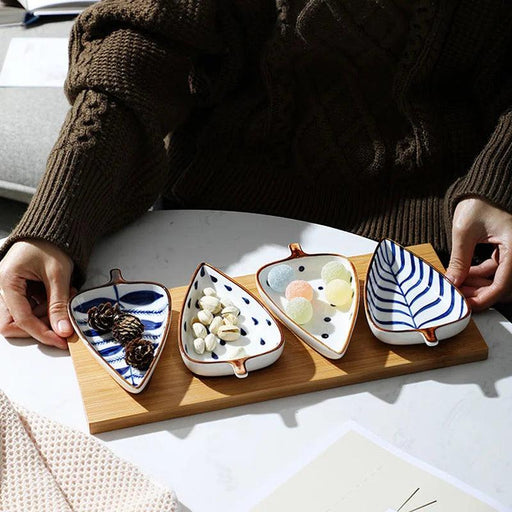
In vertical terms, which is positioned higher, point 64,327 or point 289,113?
point 289,113

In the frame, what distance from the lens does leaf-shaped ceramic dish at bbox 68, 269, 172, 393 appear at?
0.87 m

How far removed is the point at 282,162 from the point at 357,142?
0.45ft

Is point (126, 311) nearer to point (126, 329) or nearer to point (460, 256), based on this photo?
point (126, 329)

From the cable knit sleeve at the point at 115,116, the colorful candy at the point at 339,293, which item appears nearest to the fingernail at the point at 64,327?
the cable knit sleeve at the point at 115,116

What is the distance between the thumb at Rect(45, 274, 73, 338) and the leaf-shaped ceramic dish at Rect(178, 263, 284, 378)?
0.15 m

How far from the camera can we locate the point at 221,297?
0.98 m

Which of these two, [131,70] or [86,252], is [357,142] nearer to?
[131,70]

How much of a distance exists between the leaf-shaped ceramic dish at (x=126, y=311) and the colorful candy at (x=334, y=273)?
21 centimetres

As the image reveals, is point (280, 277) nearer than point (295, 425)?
No

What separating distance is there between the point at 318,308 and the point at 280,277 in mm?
64

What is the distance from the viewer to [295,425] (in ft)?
2.77

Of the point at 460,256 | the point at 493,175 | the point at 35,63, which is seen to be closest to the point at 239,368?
the point at 460,256

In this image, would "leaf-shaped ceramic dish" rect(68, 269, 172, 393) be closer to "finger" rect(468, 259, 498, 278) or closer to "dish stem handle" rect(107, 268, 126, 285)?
"dish stem handle" rect(107, 268, 126, 285)

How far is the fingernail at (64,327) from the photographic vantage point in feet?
3.05
